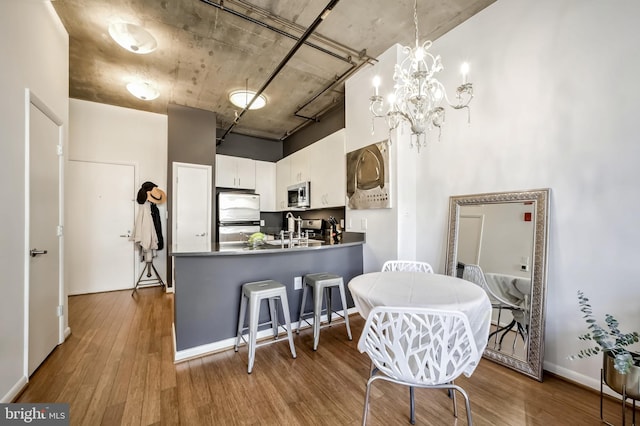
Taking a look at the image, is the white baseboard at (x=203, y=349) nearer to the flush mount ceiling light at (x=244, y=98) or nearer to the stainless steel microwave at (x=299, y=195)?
the stainless steel microwave at (x=299, y=195)

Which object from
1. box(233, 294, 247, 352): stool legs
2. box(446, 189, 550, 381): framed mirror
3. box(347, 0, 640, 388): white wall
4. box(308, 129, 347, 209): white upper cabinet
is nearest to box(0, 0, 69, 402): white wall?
box(233, 294, 247, 352): stool legs

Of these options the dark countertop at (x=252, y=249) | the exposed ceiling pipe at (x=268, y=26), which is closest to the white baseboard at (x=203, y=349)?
the dark countertop at (x=252, y=249)

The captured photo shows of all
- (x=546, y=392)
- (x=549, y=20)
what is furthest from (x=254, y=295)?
(x=549, y=20)

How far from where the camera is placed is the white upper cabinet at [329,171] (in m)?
3.72

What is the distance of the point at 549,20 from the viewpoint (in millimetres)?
2021

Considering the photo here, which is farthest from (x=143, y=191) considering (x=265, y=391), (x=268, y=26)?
(x=265, y=391)

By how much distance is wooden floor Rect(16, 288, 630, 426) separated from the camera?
63.0 inches

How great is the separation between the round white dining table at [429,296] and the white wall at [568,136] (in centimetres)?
95

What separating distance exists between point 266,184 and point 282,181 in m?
0.43

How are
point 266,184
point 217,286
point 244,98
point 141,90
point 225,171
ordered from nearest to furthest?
point 217,286 → point 141,90 → point 244,98 → point 225,171 → point 266,184

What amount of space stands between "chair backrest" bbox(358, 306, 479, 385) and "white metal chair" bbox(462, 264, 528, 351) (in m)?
1.20

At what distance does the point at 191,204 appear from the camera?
443 cm

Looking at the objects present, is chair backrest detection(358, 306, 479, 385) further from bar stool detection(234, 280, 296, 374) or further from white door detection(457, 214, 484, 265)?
white door detection(457, 214, 484, 265)

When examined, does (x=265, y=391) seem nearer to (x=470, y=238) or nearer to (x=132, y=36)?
(x=470, y=238)
